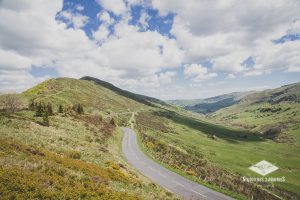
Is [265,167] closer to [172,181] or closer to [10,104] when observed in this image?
[172,181]

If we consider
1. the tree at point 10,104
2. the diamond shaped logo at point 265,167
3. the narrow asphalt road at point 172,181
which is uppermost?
the tree at point 10,104

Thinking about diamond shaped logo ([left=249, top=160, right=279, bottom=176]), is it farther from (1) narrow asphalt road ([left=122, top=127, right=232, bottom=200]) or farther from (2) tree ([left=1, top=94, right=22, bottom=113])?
(2) tree ([left=1, top=94, right=22, bottom=113])

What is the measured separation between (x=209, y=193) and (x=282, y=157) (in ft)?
473

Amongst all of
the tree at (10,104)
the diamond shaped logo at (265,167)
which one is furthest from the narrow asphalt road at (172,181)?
the diamond shaped logo at (265,167)

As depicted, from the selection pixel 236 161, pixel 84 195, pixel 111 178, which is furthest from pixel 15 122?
pixel 236 161

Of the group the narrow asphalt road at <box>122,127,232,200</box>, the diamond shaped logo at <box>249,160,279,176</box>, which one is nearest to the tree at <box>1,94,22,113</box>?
the narrow asphalt road at <box>122,127,232,200</box>

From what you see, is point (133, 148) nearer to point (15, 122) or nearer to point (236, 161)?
point (15, 122)

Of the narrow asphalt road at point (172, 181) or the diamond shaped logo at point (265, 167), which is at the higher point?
the narrow asphalt road at point (172, 181)

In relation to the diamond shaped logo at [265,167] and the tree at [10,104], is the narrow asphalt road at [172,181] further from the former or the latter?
the diamond shaped logo at [265,167]

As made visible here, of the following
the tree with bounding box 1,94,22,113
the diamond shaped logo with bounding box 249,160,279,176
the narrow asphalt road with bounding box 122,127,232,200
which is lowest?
the diamond shaped logo with bounding box 249,160,279,176

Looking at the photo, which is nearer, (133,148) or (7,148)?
(7,148)

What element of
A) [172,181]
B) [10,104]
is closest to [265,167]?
[172,181]

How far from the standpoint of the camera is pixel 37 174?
18.0 meters

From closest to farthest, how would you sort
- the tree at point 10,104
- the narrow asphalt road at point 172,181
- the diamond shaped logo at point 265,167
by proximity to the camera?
the narrow asphalt road at point 172,181 < the tree at point 10,104 < the diamond shaped logo at point 265,167
